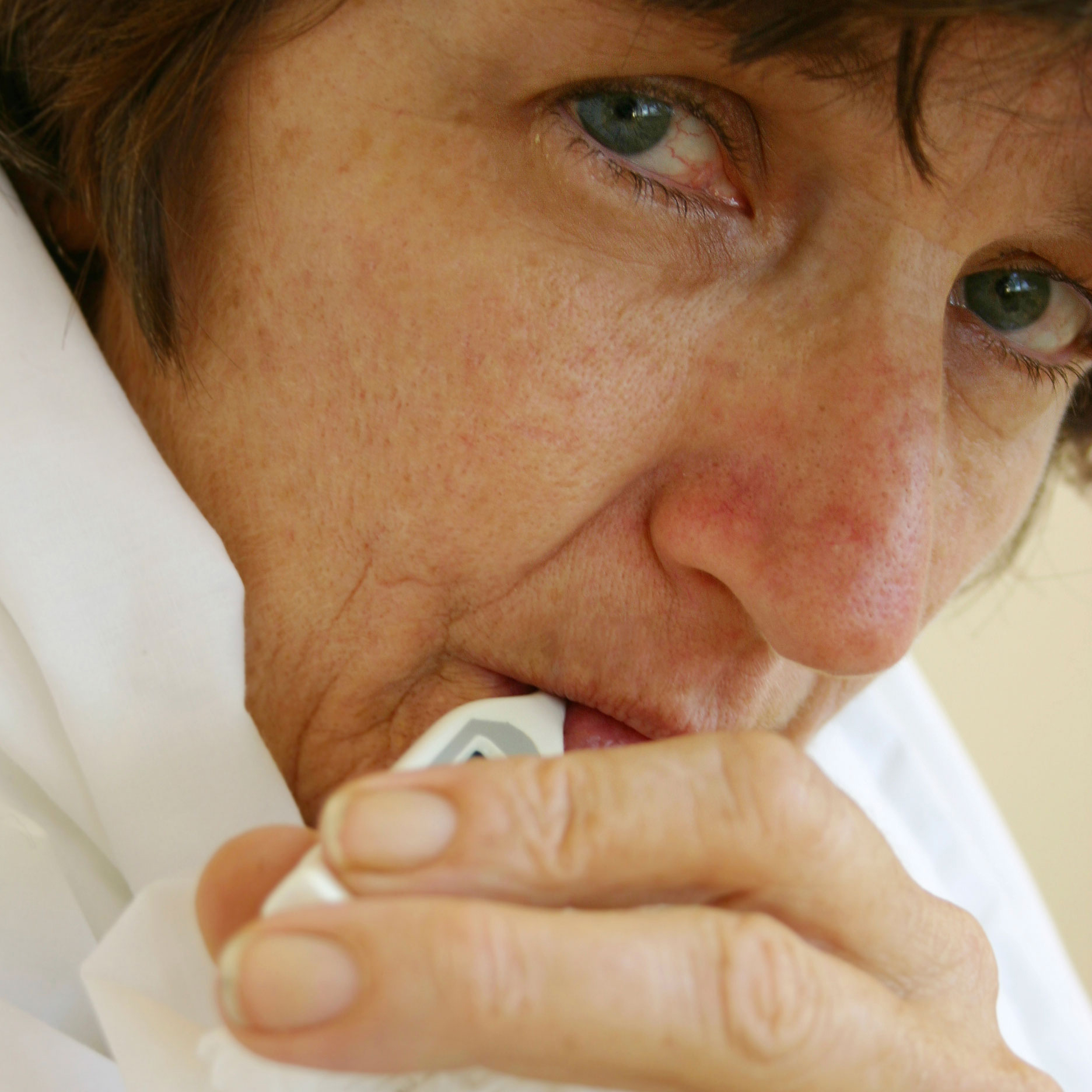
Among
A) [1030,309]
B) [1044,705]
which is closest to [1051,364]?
A: [1030,309]

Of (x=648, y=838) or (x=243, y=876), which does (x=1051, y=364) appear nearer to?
(x=648, y=838)

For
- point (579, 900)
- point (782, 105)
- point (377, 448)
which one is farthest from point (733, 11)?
point (579, 900)

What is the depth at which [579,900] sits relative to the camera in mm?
464

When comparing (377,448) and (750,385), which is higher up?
(750,385)

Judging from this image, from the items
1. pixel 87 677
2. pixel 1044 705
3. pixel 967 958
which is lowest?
pixel 1044 705

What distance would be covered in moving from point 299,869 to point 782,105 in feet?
1.43

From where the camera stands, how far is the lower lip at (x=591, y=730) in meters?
0.70

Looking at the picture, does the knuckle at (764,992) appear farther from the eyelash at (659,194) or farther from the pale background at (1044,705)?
the pale background at (1044,705)

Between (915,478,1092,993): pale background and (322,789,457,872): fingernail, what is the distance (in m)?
1.61

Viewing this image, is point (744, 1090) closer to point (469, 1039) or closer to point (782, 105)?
point (469, 1039)

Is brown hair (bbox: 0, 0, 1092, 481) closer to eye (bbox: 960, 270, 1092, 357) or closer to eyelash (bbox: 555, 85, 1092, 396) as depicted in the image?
eyelash (bbox: 555, 85, 1092, 396)

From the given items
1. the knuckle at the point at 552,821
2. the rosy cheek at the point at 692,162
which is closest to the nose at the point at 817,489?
the rosy cheek at the point at 692,162

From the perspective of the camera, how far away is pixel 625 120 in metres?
0.65

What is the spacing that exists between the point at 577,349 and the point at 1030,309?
365 mm
